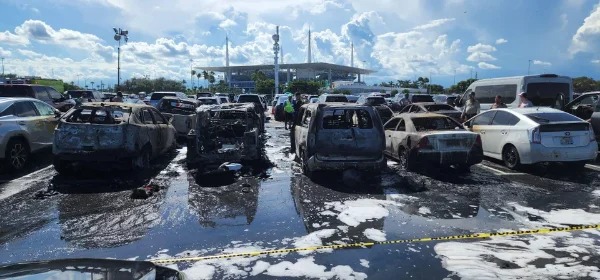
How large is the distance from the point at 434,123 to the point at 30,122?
9244mm

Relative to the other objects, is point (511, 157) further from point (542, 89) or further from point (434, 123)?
point (542, 89)

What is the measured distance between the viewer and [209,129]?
33.6 ft

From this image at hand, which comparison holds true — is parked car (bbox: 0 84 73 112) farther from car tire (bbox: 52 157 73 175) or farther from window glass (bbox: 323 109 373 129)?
window glass (bbox: 323 109 373 129)

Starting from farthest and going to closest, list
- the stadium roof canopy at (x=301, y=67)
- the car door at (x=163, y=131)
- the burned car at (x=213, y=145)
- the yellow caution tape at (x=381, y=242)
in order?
the stadium roof canopy at (x=301, y=67) → the car door at (x=163, y=131) → the burned car at (x=213, y=145) → the yellow caution tape at (x=381, y=242)

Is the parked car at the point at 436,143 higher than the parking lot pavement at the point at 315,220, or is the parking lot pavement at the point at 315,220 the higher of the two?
the parked car at the point at 436,143

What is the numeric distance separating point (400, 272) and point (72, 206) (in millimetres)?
5213

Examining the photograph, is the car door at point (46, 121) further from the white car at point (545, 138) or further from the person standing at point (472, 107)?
the person standing at point (472, 107)

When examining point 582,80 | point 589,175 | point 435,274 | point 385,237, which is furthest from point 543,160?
point 582,80

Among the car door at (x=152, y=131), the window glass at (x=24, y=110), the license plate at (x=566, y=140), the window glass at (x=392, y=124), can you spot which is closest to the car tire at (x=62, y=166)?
the car door at (x=152, y=131)

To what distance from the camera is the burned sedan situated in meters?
8.37

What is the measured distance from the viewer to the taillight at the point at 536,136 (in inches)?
352

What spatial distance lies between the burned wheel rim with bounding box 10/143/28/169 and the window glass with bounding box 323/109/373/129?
659cm

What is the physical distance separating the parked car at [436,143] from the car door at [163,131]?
226 inches

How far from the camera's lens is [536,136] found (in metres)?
8.98
